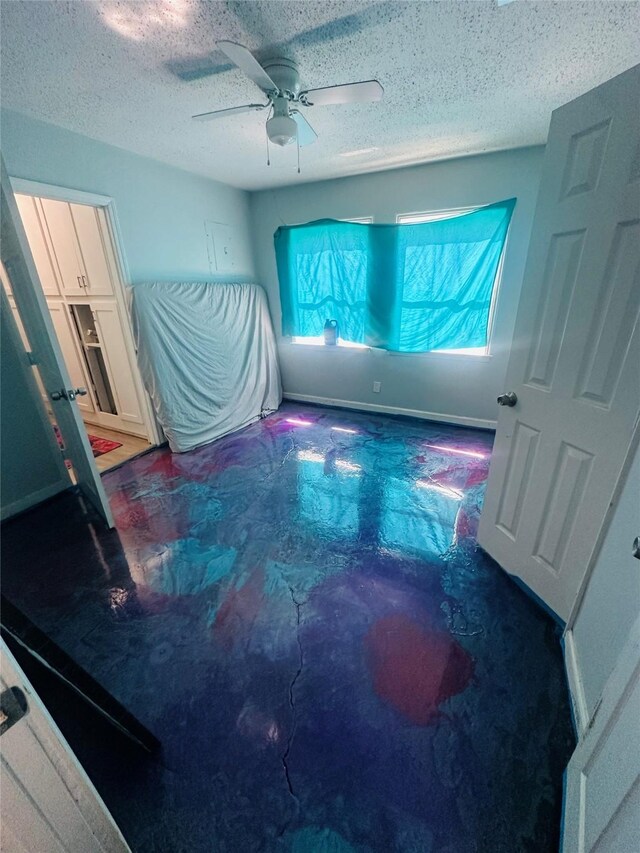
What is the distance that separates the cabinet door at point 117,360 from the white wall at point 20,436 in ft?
2.97

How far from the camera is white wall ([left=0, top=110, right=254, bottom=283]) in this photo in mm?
2199

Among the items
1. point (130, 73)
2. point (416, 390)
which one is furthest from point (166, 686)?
point (416, 390)

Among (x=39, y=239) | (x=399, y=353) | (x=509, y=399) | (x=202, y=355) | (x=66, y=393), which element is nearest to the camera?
(x=509, y=399)

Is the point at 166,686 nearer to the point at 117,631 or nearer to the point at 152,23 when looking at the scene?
the point at 117,631

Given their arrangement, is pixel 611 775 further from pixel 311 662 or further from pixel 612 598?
pixel 311 662

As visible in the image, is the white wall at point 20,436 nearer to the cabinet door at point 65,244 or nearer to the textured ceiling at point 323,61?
the cabinet door at point 65,244

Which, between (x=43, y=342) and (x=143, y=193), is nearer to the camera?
(x=43, y=342)

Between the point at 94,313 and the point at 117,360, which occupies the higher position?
the point at 94,313

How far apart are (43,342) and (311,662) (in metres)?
2.16

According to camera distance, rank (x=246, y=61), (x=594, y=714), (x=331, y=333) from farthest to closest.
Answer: (x=331, y=333), (x=246, y=61), (x=594, y=714)

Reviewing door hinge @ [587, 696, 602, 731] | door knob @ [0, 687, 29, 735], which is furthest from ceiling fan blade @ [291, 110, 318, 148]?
door hinge @ [587, 696, 602, 731]

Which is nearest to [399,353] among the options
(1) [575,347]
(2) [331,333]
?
(2) [331,333]

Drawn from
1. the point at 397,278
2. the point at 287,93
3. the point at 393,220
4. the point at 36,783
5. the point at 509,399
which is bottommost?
the point at 36,783

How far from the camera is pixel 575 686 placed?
47.9 inches
